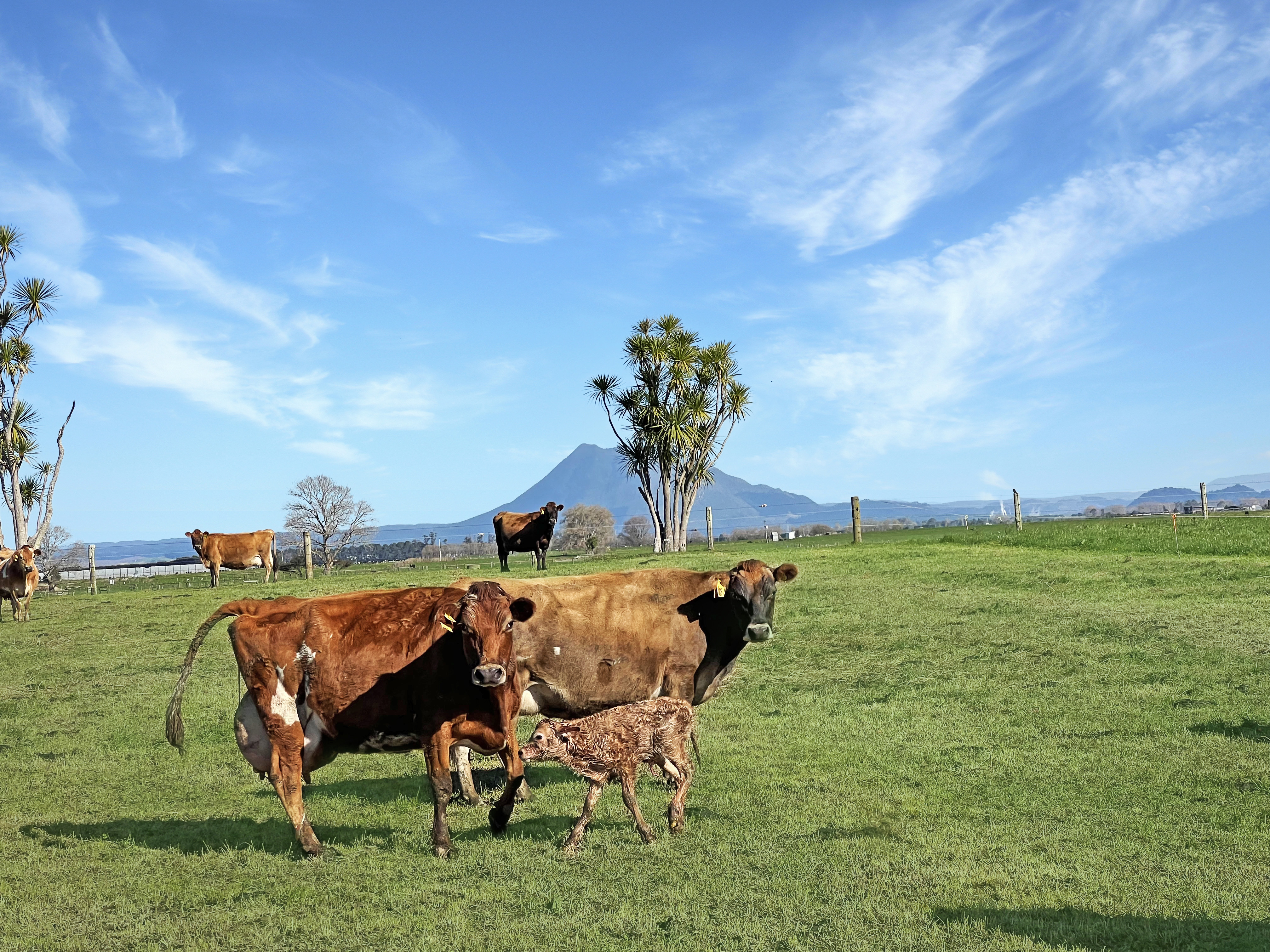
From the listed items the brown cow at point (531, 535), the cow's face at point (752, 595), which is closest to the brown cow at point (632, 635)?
the cow's face at point (752, 595)

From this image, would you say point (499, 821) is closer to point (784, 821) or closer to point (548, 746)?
point (548, 746)

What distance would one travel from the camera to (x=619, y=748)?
7777mm

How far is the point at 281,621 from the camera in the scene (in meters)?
8.12

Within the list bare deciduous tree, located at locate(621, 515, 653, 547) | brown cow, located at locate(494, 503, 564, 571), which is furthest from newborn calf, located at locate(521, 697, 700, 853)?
bare deciduous tree, located at locate(621, 515, 653, 547)

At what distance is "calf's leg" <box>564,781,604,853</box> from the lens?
7.57 meters

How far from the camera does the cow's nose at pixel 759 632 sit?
377 inches

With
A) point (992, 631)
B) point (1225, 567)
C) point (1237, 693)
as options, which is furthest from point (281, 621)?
point (1225, 567)

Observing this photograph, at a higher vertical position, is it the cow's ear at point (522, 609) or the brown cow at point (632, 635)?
the cow's ear at point (522, 609)

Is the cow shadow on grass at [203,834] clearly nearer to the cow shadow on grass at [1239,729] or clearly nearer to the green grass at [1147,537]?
the cow shadow on grass at [1239,729]

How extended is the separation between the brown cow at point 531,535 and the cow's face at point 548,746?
25815 mm

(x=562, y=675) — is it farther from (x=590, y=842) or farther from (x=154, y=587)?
(x=154, y=587)

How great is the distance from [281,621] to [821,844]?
490 cm

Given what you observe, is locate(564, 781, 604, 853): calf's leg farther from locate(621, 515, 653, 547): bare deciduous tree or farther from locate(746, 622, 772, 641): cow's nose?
locate(621, 515, 653, 547): bare deciduous tree

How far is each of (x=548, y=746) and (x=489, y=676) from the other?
40.4 inches
